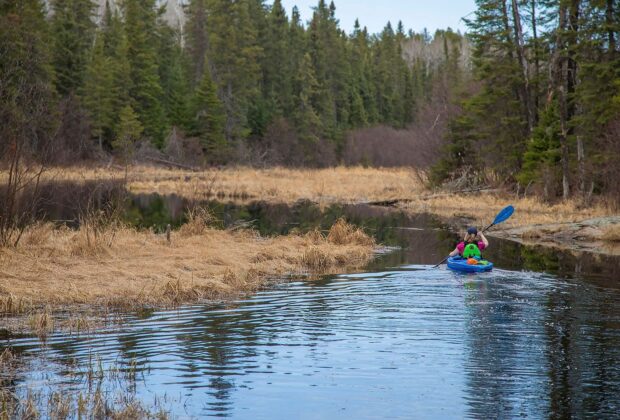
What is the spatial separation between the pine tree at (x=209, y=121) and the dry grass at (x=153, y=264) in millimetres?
43707

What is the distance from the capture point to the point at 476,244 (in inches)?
724

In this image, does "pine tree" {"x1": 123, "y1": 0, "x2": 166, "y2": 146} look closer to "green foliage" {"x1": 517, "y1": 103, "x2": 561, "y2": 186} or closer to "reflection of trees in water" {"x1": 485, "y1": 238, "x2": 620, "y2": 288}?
"green foliage" {"x1": 517, "y1": 103, "x2": 561, "y2": 186}

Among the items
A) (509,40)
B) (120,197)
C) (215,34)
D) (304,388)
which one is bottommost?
(304,388)

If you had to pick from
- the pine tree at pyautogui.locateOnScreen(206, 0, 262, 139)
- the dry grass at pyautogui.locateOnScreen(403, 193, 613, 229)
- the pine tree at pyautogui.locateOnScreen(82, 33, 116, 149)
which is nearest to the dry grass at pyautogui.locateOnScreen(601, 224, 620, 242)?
the dry grass at pyautogui.locateOnScreen(403, 193, 613, 229)

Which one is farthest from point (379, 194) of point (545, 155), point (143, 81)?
point (143, 81)

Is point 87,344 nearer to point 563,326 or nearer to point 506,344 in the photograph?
point 506,344

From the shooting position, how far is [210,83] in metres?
65.9

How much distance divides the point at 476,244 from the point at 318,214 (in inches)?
581

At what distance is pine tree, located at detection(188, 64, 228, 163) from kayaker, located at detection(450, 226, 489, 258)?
48560 mm

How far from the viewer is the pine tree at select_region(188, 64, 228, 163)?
6550 centimetres

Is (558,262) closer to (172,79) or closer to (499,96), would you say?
(499,96)

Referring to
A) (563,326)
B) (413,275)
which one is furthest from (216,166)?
(563,326)

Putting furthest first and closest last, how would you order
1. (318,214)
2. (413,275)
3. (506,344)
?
1. (318,214)
2. (413,275)
3. (506,344)

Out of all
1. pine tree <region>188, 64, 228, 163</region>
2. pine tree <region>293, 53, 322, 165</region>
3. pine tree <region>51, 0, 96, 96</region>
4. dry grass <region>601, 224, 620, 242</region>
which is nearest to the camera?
dry grass <region>601, 224, 620, 242</region>
